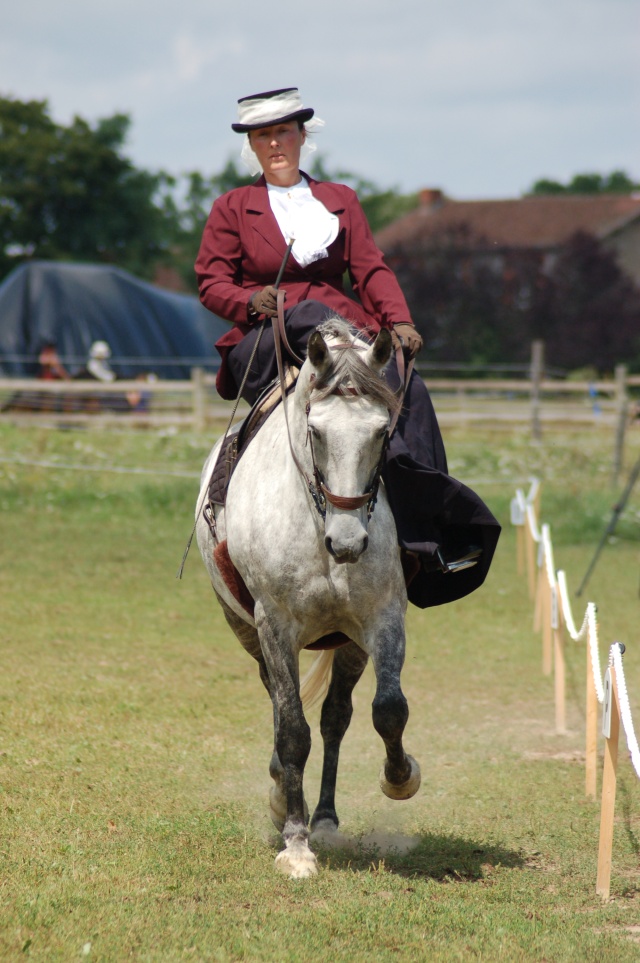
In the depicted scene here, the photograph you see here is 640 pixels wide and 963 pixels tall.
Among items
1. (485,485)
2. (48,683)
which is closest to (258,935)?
(48,683)

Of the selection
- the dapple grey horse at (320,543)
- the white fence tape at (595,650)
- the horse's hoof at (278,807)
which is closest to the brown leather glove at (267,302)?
the dapple grey horse at (320,543)

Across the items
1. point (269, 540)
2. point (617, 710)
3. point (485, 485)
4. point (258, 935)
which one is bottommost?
point (485, 485)

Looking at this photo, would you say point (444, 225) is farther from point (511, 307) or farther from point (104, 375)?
point (104, 375)

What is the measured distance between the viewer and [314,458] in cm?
451

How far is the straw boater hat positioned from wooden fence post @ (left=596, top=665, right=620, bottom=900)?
9.96 feet

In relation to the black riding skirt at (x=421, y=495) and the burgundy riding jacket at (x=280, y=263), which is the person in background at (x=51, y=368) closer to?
the burgundy riding jacket at (x=280, y=263)

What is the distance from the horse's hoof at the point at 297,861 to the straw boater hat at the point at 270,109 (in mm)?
3382

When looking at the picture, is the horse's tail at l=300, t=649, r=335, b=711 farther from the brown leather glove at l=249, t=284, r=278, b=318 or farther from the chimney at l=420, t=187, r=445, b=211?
the chimney at l=420, t=187, r=445, b=211

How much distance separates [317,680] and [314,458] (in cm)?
194

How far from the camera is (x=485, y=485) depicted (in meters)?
17.9

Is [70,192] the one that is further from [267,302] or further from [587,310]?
[267,302]

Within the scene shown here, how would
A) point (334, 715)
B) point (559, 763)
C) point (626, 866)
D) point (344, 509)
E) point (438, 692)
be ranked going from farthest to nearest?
point (438, 692)
point (559, 763)
point (334, 715)
point (626, 866)
point (344, 509)

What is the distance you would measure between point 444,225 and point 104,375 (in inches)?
1007

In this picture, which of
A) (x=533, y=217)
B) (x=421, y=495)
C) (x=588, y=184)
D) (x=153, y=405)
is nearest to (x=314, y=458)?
(x=421, y=495)
